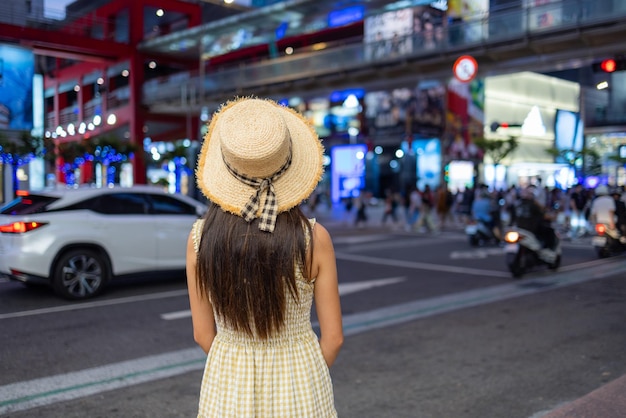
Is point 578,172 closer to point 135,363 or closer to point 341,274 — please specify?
point 341,274

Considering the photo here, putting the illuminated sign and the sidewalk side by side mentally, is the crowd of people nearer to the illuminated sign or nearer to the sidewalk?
the sidewalk

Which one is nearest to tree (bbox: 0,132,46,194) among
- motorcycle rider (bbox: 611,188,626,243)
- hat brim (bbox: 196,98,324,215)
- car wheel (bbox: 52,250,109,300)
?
car wheel (bbox: 52,250,109,300)

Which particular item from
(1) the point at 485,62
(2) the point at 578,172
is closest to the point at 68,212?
(1) the point at 485,62

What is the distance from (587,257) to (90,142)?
17.3 m

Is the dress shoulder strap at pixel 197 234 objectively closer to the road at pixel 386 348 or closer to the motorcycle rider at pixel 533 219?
the road at pixel 386 348

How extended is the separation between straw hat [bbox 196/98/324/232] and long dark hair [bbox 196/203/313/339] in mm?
69

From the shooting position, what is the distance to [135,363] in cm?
541

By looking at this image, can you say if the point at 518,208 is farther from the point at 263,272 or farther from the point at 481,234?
the point at 263,272

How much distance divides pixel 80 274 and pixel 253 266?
7009 mm

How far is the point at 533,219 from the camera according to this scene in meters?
10.4

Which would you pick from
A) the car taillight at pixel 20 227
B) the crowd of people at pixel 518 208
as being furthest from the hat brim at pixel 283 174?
the crowd of people at pixel 518 208

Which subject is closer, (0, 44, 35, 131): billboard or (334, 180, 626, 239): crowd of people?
(334, 180, 626, 239): crowd of people

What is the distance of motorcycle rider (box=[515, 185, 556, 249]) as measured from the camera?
1043 cm

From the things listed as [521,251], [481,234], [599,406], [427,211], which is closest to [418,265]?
[521,251]
